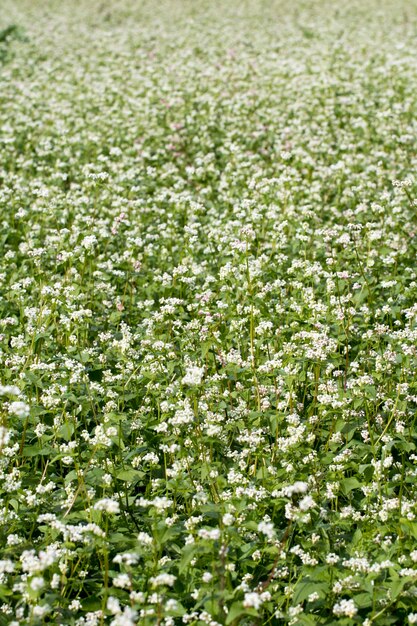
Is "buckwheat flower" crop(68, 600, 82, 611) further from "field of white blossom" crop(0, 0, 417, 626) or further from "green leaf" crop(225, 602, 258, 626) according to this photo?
"green leaf" crop(225, 602, 258, 626)

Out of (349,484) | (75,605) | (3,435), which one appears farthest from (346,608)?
(3,435)

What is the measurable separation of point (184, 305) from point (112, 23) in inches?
680

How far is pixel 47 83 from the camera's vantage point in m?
13.4

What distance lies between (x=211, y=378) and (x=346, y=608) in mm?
1845

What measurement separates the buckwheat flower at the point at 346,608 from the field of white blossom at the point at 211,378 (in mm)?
34

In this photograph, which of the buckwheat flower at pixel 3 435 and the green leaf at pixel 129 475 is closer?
the buckwheat flower at pixel 3 435

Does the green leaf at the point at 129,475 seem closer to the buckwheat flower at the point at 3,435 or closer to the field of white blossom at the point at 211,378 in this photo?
the field of white blossom at the point at 211,378

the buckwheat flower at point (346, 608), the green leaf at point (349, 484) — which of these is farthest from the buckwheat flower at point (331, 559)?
the green leaf at point (349, 484)

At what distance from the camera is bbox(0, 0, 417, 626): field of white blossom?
3.29 m

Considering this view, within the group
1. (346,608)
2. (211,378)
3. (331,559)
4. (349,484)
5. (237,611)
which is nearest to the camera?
(237,611)

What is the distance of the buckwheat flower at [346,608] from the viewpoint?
3025 millimetres

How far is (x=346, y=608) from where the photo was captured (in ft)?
10.0

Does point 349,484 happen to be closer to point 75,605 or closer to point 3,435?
point 75,605

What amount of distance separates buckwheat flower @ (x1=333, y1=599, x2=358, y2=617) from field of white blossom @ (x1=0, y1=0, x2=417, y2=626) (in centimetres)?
3
